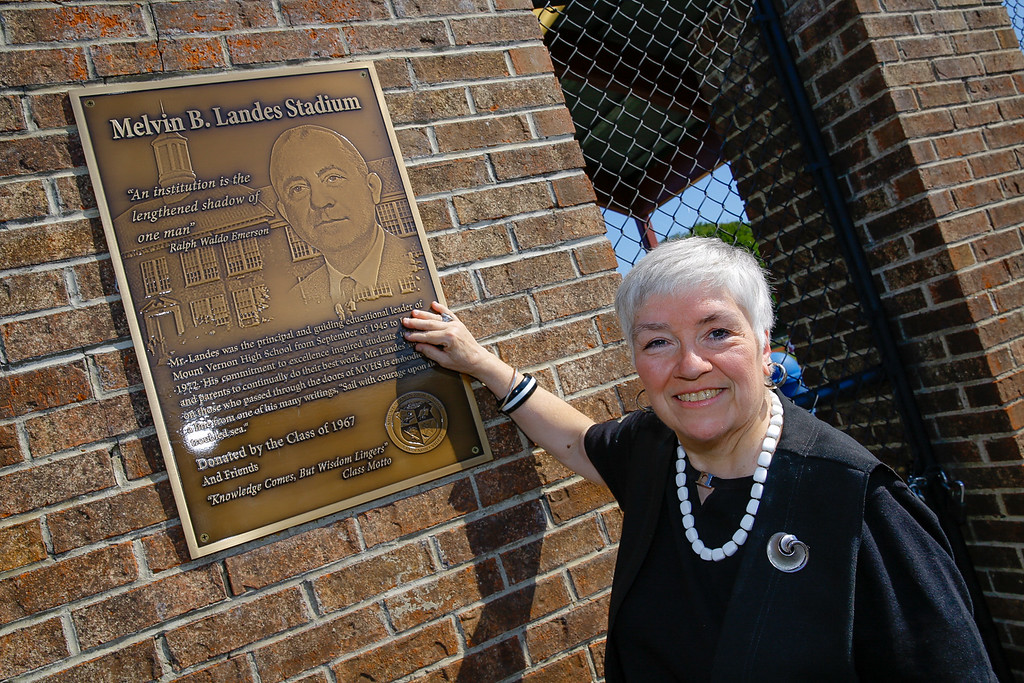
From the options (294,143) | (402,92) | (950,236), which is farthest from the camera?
(950,236)

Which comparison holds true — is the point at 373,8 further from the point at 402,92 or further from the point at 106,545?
the point at 106,545

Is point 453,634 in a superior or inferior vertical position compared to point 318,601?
inferior

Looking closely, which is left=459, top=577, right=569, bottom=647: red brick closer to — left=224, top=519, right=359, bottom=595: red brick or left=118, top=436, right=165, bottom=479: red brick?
left=224, top=519, right=359, bottom=595: red brick

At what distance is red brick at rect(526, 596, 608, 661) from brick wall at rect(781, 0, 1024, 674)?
172 cm

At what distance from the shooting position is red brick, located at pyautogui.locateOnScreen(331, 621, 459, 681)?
166cm

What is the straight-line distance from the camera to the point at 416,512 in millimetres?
1773

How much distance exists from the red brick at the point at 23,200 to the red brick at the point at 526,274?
1124 mm

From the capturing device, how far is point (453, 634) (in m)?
1.75

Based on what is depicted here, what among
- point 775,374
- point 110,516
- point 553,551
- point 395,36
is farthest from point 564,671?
point 395,36

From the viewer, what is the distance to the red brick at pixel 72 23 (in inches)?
65.2

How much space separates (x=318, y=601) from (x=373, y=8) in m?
1.68

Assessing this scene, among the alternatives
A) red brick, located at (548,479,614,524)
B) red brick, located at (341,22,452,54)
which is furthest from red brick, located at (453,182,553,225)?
red brick, located at (548,479,614,524)

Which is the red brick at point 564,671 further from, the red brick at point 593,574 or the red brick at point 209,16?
the red brick at point 209,16

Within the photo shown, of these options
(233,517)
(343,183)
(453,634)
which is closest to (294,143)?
(343,183)
